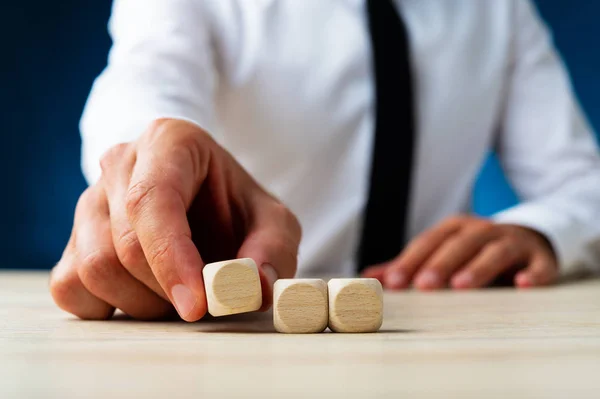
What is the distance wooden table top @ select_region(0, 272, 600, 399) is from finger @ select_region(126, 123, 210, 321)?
0.12ft

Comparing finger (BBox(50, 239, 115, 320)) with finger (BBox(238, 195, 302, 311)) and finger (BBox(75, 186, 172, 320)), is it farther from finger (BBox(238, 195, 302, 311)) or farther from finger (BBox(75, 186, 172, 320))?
finger (BBox(238, 195, 302, 311))

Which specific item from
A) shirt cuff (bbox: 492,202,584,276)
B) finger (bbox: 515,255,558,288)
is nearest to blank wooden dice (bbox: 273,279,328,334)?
finger (bbox: 515,255,558,288)

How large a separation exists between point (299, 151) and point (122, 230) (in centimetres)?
92

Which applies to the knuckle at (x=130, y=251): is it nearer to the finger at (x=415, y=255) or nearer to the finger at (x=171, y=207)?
the finger at (x=171, y=207)

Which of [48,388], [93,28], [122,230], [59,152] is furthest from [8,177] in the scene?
[48,388]

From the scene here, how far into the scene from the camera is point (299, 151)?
59.8 inches

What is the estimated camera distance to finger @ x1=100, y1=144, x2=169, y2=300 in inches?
24.1

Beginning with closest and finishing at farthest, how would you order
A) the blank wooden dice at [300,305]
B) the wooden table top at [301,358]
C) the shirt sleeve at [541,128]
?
the wooden table top at [301,358], the blank wooden dice at [300,305], the shirt sleeve at [541,128]

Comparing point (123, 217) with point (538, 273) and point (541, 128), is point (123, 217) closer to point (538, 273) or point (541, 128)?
point (538, 273)

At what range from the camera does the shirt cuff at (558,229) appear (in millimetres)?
1381

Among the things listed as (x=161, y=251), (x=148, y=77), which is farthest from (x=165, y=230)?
(x=148, y=77)

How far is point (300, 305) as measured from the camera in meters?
0.54

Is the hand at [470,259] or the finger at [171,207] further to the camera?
the hand at [470,259]

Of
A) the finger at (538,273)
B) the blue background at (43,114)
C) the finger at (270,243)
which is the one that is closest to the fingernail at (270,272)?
the finger at (270,243)
